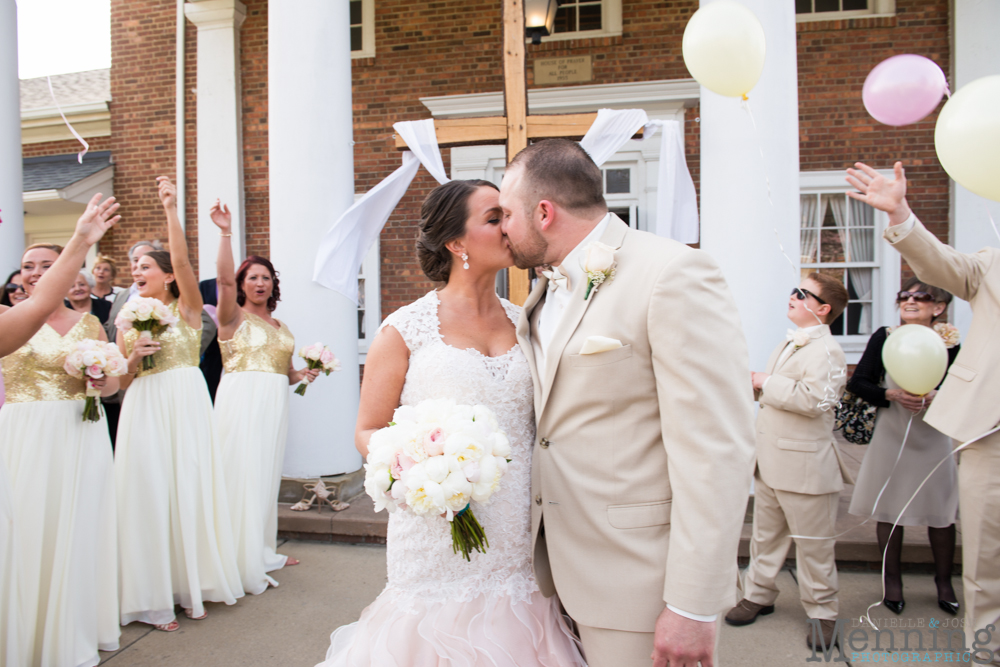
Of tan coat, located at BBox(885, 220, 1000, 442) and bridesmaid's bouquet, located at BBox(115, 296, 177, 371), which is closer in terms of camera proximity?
tan coat, located at BBox(885, 220, 1000, 442)

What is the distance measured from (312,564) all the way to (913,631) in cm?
385

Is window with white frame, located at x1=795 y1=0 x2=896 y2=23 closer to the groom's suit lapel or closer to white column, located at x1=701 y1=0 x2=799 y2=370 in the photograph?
white column, located at x1=701 y1=0 x2=799 y2=370

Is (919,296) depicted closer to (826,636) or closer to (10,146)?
(826,636)

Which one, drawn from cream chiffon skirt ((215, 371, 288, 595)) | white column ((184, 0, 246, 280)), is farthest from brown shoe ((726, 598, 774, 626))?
white column ((184, 0, 246, 280))

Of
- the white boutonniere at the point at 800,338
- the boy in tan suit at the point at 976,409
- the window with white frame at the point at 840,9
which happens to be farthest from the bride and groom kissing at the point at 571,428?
the window with white frame at the point at 840,9

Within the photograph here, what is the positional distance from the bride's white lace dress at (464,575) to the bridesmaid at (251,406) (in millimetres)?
2424

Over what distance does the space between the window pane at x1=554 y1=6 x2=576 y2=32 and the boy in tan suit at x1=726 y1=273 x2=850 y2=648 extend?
236 inches

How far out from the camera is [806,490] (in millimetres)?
3363

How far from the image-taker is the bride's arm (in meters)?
2.05

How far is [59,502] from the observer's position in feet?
10.9

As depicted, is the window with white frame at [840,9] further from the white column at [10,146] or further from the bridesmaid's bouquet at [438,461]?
the white column at [10,146]

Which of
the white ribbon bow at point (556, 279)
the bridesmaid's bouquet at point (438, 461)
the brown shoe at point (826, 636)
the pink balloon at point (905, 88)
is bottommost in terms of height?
the brown shoe at point (826, 636)

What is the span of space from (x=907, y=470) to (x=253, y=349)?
4422mm

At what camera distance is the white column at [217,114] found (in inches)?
338
